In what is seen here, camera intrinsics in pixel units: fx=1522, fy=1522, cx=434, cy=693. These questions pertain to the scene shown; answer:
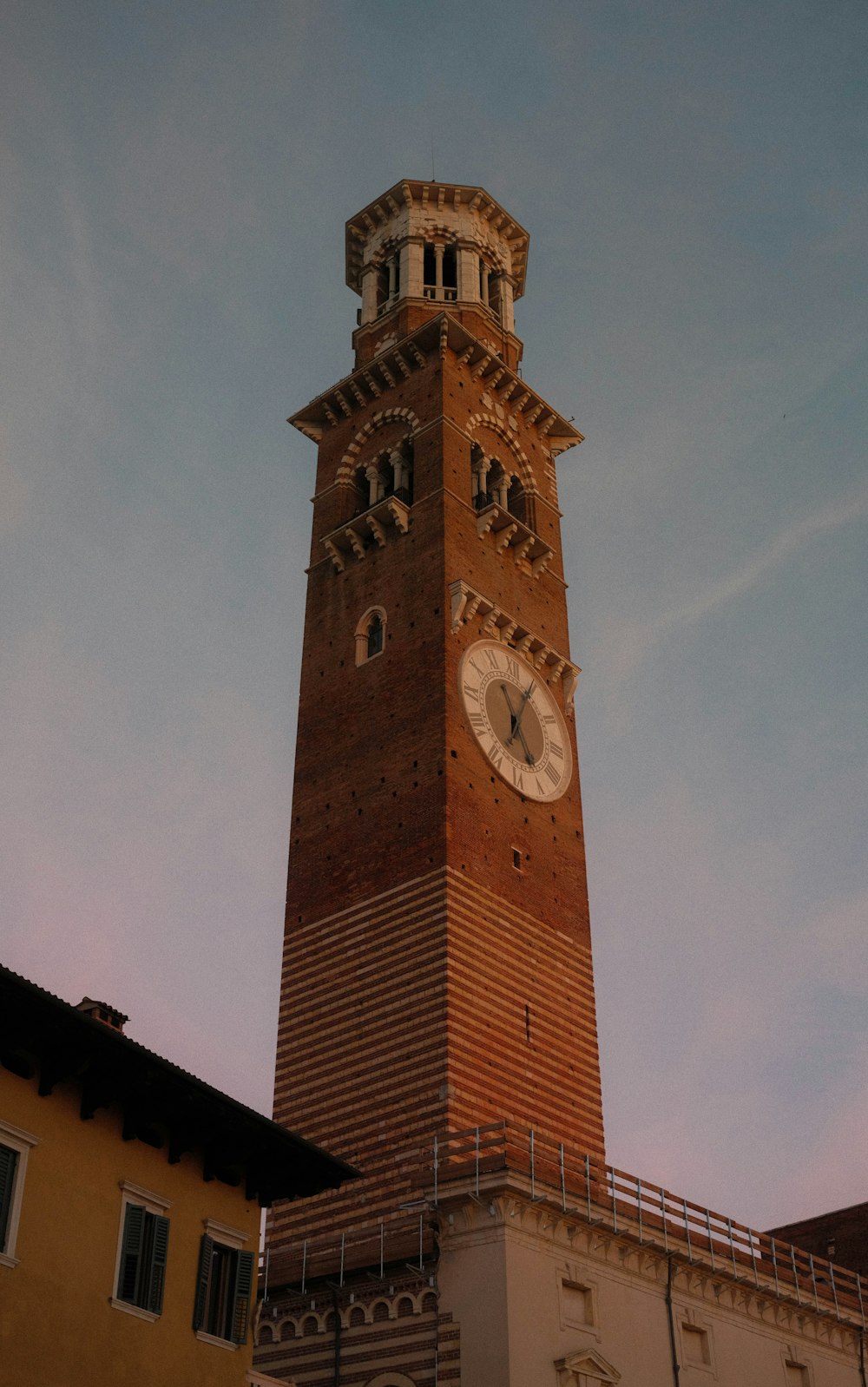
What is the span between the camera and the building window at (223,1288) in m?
16.3

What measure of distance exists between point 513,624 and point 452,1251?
14.2 metres

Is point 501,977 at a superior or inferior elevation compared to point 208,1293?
superior

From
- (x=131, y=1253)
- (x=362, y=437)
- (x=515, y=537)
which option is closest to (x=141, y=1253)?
(x=131, y=1253)

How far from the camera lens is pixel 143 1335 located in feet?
50.2

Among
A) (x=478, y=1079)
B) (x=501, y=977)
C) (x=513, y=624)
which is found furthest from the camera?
(x=513, y=624)

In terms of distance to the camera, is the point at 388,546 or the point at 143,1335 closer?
the point at 143,1335

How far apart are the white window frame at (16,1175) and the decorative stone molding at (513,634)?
1717 cm

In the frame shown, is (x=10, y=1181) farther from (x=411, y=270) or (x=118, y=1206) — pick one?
(x=411, y=270)

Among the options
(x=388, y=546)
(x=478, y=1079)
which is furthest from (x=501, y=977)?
(x=388, y=546)

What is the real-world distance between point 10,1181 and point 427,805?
47.0 ft

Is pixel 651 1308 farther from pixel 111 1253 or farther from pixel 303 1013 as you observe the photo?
pixel 111 1253

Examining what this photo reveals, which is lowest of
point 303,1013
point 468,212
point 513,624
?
point 303,1013

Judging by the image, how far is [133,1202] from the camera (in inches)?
624

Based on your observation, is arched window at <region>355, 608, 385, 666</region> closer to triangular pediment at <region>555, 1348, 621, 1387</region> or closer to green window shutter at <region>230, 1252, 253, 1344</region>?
triangular pediment at <region>555, 1348, 621, 1387</region>
